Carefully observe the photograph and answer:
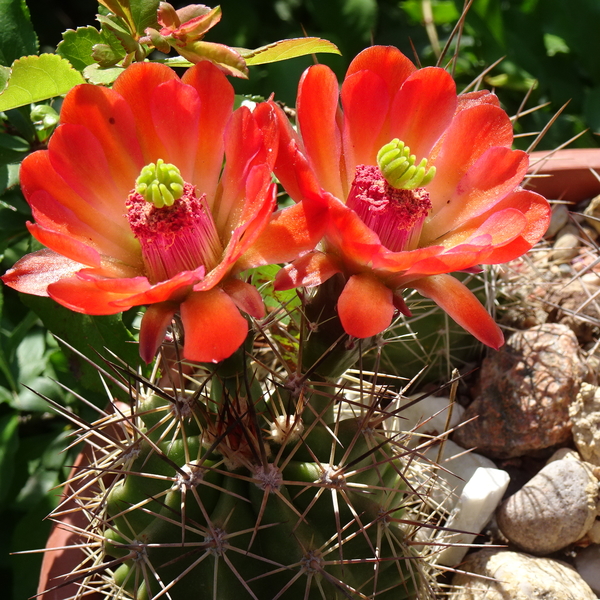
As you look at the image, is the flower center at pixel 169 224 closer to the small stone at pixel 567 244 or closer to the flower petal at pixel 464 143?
the flower petal at pixel 464 143

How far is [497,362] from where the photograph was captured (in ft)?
3.92

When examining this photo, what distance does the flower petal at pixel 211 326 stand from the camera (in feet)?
1.74

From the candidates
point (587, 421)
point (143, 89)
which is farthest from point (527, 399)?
point (143, 89)

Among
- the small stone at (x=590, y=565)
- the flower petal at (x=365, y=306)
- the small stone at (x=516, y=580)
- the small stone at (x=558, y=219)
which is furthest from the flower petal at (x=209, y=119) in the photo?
the small stone at (x=558, y=219)

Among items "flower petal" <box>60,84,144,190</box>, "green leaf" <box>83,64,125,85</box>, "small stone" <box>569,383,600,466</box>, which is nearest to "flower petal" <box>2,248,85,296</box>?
"flower petal" <box>60,84,144,190</box>

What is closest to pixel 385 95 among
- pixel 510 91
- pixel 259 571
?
pixel 259 571

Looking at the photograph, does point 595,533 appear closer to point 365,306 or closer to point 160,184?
point 365,306

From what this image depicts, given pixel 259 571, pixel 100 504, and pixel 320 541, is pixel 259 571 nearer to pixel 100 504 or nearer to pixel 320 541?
pixel 320 541

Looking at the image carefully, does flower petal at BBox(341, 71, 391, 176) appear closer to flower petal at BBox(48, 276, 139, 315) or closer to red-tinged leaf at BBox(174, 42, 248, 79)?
red-tinged leaf at BBox(174, 42, 248, 79)

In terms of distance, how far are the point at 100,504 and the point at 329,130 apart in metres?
0.53

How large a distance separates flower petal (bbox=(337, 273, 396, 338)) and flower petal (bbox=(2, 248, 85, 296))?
0.83 feet

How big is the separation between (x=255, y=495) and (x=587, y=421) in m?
0.60

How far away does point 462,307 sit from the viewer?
24.6 inches

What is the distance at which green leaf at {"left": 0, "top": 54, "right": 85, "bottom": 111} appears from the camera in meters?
0.77
